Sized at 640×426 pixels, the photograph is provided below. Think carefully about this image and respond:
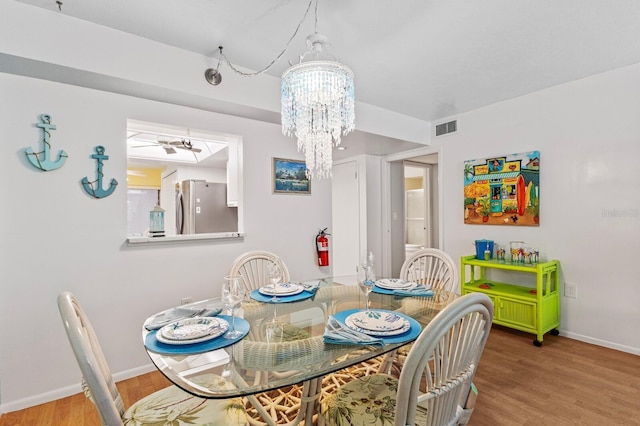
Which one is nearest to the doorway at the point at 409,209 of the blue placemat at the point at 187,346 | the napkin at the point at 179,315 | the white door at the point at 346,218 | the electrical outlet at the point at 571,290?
the white door at the point at 346,218

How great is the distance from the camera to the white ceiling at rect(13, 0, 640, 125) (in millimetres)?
1806

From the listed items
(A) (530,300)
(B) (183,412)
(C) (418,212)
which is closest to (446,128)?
(A) (530,300)

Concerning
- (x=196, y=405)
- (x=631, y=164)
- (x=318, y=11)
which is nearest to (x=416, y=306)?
(x=196, y=405)

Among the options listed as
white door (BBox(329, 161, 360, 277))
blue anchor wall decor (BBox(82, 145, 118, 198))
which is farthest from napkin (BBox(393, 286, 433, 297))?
white door (BBox(329, 161, 360, 277))

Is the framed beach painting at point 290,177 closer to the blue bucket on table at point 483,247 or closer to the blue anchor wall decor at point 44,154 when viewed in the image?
the blue anchor wall decor at point 44,154

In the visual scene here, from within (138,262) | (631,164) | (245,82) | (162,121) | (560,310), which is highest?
(245,82)

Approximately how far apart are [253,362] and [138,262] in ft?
5.52

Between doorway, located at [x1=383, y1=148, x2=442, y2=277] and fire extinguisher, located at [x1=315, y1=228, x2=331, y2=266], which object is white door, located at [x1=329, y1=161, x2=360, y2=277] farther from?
fire extinguisher, located at [x1=315, y1=228, x2=331, y2=266]

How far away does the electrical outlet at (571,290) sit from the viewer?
2.87 m

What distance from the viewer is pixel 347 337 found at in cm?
121

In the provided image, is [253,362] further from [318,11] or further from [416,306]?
[318,11]

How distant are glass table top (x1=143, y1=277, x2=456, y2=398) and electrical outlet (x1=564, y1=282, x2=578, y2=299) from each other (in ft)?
6.86

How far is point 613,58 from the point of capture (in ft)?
8.02

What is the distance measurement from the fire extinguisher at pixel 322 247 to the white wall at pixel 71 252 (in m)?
1.09
